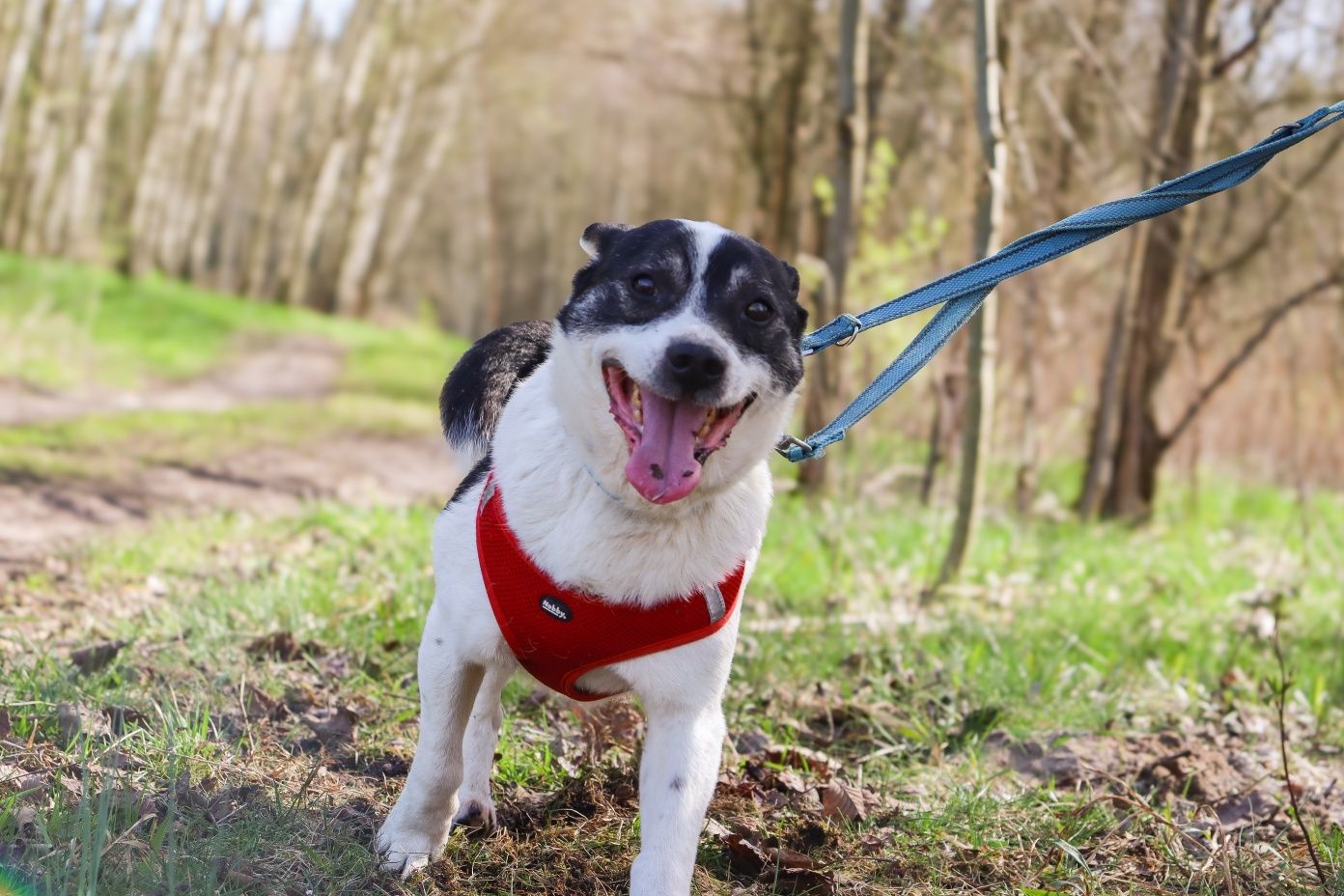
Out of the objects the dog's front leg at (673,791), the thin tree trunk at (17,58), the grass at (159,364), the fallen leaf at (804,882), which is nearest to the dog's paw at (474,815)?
the dog's front leg at (673,791)

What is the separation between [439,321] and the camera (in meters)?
48.3

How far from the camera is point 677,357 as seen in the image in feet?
8.32

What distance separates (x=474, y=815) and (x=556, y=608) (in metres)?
0.75

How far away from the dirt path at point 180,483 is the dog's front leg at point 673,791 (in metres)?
3.23

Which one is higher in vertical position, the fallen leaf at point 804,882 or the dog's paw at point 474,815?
the fallen leaf at point 804,882

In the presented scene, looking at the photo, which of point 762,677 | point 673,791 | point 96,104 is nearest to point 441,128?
point 96,104

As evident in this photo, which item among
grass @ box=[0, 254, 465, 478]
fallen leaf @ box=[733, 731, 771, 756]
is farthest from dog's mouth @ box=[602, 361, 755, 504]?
grass @ box=[0, 254, 465, 478]

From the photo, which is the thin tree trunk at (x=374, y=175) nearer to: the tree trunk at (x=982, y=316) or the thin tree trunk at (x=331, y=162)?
A: the thin tree trunk at (x=331, y=162)

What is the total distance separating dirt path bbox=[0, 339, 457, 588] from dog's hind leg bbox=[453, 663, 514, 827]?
2558mm

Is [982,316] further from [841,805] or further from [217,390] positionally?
[217,390]

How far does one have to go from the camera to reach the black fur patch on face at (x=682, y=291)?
9.04 ft

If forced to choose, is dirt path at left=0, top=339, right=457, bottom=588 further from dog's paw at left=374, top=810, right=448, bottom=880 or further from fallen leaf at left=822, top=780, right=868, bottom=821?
fallen leaf at left=822, top=780, right=868, bottom=821

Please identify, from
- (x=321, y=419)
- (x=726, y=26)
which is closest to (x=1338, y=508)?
(x=726, y=26)

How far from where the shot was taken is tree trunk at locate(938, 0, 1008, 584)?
17.5 feet
